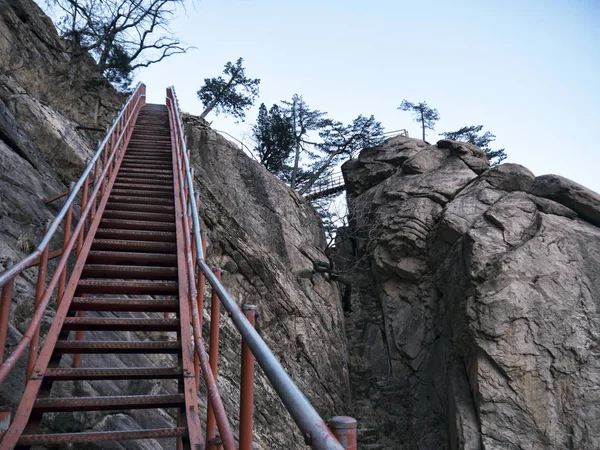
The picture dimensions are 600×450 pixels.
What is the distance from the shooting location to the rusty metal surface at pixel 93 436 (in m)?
2.77

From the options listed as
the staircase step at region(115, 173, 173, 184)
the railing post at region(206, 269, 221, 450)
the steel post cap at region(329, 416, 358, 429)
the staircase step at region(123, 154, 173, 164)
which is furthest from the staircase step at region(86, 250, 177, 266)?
the steel post cap at region(329, 416, 358, 429)

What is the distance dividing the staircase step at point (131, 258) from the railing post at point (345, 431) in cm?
472

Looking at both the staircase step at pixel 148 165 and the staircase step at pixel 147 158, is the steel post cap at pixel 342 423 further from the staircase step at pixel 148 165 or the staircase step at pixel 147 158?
the staircase step at pixel 147 158

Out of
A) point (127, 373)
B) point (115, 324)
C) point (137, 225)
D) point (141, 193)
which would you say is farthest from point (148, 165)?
point (127, 373)

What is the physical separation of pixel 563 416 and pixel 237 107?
1034 inches

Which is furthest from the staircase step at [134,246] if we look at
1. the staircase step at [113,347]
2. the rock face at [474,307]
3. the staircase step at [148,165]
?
the rock face at [474,307]

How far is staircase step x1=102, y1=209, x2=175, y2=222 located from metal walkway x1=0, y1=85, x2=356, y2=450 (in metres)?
0.02

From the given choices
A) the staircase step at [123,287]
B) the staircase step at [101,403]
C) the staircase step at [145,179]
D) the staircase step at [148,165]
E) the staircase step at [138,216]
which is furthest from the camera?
the staircase step at [148,165]

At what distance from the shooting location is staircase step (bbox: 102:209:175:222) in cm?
658

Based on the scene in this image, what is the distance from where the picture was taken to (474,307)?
11.9 metres

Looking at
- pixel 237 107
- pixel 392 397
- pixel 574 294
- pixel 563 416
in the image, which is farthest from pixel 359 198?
pixel 237 107

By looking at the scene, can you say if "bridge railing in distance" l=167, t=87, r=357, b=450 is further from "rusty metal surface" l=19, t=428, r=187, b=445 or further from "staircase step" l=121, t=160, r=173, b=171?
"staircase step" l=121, t=160, r=173, b=171

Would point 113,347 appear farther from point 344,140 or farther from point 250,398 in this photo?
point 344,140

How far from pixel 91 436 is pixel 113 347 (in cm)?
111
